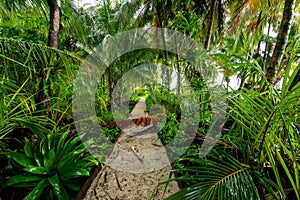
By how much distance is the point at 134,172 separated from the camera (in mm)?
2188

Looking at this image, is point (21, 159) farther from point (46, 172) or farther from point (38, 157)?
point (46, 172)

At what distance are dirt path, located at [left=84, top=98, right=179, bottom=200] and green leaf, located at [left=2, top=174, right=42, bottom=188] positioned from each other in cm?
54

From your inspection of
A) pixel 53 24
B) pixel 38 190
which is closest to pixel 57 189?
pixel 38 190

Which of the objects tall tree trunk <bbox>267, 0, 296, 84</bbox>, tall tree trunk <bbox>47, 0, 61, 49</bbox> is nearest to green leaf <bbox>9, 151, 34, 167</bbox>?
tall tree trunk <bbox>47, 0, 61, 49</bbox>

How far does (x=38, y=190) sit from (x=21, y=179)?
19 cm

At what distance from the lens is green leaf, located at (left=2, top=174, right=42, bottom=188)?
134 centimetres

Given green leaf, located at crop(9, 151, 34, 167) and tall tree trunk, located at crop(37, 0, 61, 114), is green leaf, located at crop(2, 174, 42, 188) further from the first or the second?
tall tree trunk, located at crop(37, 0, 61, 114)

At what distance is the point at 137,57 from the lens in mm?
6555

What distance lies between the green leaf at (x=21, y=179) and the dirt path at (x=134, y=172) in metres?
0.54

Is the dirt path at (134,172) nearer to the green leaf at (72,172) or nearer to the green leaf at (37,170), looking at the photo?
the green leaf at (72,172)

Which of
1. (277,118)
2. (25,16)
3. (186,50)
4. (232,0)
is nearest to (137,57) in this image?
(186,50)

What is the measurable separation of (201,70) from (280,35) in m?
1.61

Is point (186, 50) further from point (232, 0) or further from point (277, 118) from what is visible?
point (277, 118)

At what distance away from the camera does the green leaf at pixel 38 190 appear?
1299 millimetres
